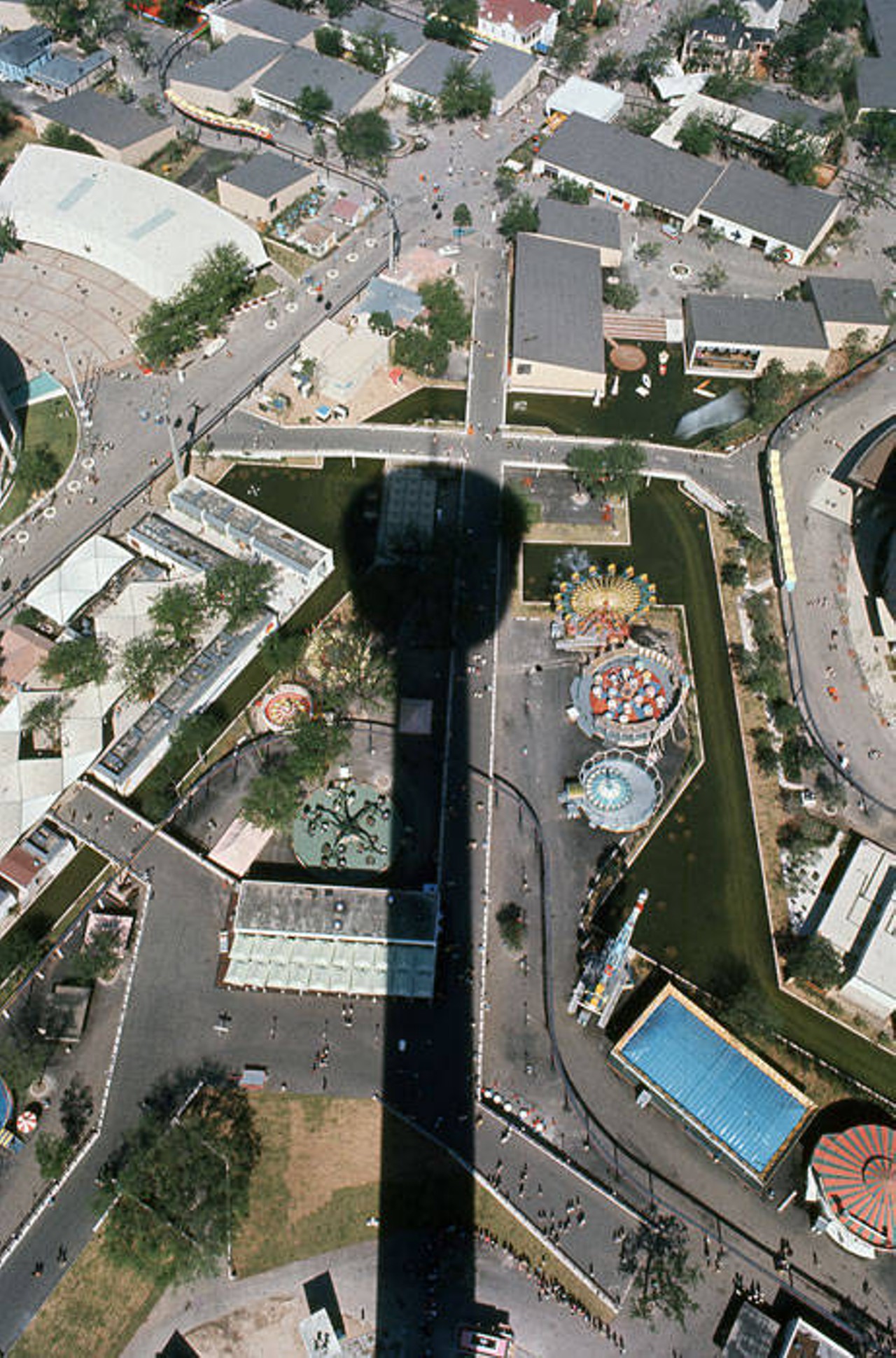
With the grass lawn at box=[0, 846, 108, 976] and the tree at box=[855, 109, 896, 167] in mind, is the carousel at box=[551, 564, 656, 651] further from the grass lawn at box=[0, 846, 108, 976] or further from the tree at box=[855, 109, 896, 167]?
the tree at box=[855, 109, 896, 167]

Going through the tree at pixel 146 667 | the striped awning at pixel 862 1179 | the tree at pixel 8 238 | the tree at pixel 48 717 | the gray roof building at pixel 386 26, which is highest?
the gray roof building at pixel 386 26

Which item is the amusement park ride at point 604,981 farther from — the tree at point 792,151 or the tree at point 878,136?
the tree at point 878,136

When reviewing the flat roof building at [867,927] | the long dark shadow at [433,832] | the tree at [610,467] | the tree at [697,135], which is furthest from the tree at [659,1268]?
the tree at [697,135]

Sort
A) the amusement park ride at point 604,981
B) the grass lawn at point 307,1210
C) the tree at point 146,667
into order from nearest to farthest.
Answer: the grass lawn at point 307,1210, the amusement park ride at point 604,981, the tree at point 146,667

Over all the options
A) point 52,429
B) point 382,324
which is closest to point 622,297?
point 382,324

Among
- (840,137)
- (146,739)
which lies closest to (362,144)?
(840,137)
